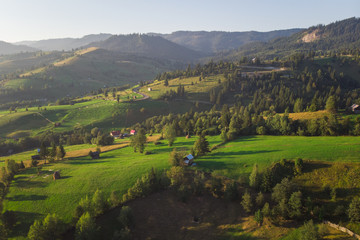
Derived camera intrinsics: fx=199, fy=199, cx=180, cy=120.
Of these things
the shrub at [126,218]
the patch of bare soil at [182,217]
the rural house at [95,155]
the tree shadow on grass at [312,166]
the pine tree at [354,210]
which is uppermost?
the tree shadow on grass at [312,166]

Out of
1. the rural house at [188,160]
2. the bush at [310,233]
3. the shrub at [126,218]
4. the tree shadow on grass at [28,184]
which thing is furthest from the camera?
the rural house at [188,160]

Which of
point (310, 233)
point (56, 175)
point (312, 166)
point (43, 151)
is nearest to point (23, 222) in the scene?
point (56, 175)

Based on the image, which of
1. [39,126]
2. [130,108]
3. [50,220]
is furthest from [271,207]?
[39,126]

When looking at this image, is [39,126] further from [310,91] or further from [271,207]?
[310,91]

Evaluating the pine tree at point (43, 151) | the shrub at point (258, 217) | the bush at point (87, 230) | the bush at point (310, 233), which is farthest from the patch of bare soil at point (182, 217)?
the pine tree at point (43, 151)

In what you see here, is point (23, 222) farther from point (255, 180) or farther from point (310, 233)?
point (310, 233)

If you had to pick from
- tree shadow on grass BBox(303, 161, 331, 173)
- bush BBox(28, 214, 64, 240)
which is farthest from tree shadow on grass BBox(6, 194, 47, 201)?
tree shadow on grass BBox(303, 161, 331, 173)

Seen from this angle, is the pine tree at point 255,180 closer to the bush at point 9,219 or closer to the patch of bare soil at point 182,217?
the patch of bare soil at point 182,217

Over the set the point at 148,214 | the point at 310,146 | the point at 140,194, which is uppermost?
the point at 310,146

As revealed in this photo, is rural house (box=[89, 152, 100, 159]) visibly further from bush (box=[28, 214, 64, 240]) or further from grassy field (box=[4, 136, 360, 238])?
bush (box=[28, 214, 64, 240])
